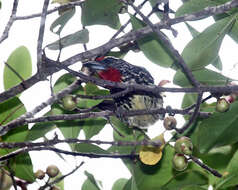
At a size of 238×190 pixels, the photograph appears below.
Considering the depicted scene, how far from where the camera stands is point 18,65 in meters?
2.62

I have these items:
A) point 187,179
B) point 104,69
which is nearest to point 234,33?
point 187,179

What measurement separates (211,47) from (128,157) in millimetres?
814

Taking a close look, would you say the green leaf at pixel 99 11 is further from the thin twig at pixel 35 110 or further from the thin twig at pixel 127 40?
the thin twig at pixel 35 110

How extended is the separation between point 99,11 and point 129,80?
59.9 inches

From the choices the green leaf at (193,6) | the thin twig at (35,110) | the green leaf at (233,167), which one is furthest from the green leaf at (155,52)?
the green leaf at (233,167)

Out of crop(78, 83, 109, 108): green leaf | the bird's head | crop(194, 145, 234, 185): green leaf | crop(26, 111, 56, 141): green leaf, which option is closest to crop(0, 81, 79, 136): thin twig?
crop(78, 83, 109, 108): green leaf

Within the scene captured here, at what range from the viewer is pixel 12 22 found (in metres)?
2.16

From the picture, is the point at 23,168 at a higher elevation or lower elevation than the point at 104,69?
lower

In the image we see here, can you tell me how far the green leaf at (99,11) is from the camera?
229 centimetres

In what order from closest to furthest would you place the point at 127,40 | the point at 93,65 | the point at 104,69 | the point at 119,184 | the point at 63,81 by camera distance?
the point at 127,40
the point at 63,81
the point at 119,184
the point at 93,65
the point at 104,69

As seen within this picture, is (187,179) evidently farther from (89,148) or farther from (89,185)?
(89,185)

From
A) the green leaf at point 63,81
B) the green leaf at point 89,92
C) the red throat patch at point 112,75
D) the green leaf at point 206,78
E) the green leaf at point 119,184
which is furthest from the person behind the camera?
the red throat patch at point 112,75

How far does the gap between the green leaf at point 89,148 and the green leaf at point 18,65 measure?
25.5 inches

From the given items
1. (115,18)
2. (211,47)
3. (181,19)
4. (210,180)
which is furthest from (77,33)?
(210,180)
